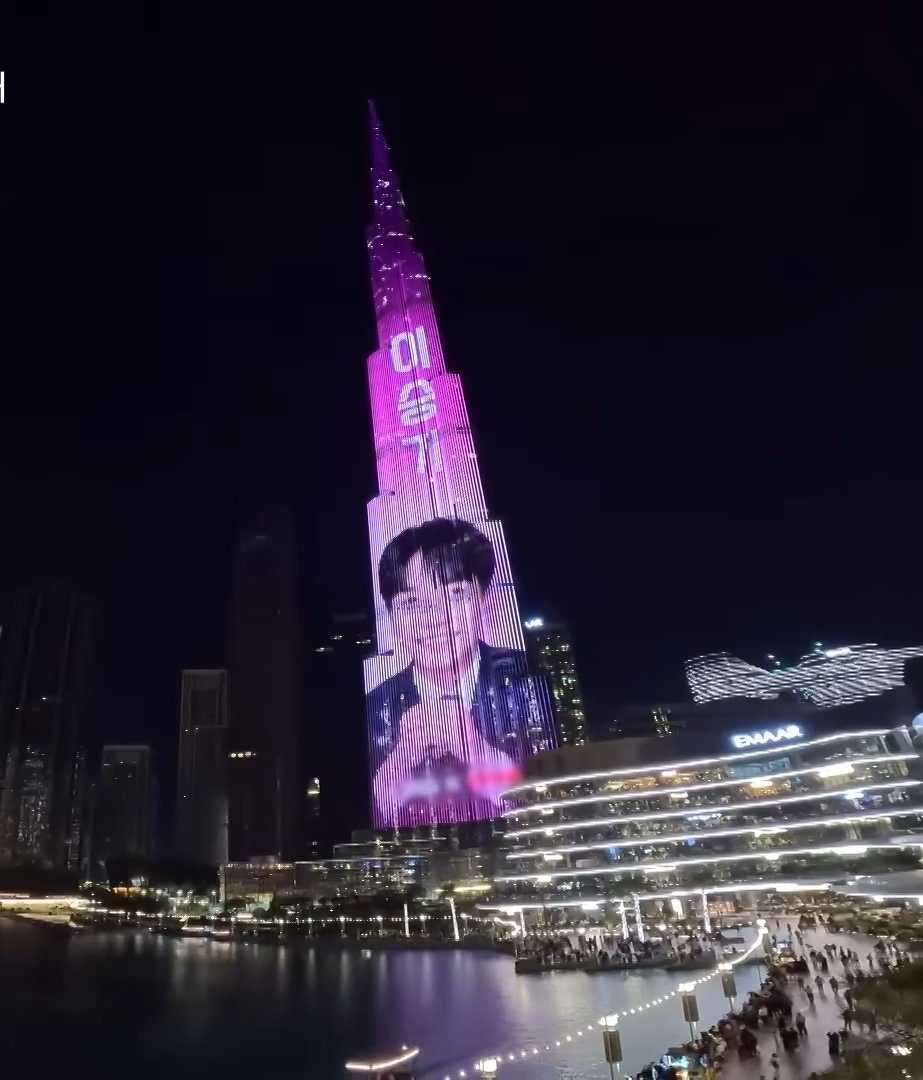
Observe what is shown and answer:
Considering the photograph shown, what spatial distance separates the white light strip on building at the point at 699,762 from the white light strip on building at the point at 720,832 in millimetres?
4149

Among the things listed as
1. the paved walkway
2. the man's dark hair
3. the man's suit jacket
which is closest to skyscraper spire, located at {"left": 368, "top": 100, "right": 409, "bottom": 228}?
the man's dark hair

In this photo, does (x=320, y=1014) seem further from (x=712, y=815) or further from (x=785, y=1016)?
(x=712, y=815)

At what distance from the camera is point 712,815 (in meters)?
61.6

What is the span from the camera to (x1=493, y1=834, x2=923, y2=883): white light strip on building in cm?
5097

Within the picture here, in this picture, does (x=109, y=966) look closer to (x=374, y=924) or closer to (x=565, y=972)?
(x=374, y=924)

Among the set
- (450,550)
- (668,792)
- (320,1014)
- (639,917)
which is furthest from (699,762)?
(450,550)

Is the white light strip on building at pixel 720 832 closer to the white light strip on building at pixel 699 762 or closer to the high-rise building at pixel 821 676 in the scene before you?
the white light strip on building at pixel 699 762

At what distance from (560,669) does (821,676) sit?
5503 centimetres

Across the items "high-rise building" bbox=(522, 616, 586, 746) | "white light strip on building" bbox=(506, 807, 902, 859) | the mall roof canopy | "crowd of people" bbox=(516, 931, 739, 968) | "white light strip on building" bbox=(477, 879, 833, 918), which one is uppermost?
"high-rise building" bbox=(522, 616, 586, 746)

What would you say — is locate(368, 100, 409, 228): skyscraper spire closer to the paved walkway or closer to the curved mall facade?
the curved mall facade

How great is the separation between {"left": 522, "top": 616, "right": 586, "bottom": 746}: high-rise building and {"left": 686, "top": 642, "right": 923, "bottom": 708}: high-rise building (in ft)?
85.1

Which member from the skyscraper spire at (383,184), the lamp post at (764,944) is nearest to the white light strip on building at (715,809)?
the lamp post at (764,944)

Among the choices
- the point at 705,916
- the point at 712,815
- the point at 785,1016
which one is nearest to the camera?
the point at 785,1016

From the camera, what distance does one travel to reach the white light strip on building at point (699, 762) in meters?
57.1
